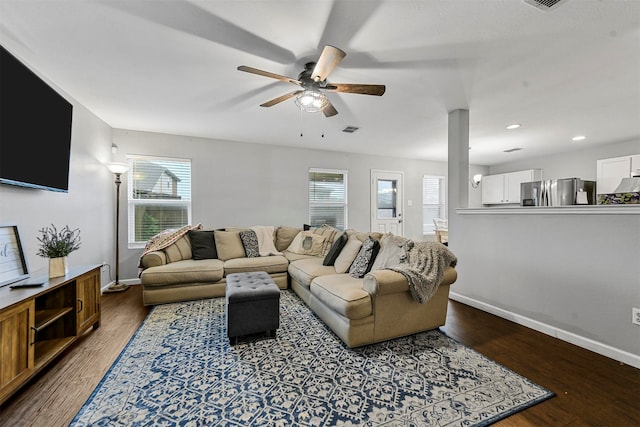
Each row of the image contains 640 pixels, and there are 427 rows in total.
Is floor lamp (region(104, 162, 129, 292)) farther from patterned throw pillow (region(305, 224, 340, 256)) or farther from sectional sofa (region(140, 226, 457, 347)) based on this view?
patterned throw pillow (region(305, 224, 340, 256))

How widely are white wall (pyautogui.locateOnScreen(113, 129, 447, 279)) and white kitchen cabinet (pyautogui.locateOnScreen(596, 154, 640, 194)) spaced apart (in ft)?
14.5

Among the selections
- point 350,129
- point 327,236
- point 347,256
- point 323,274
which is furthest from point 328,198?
point 323,274

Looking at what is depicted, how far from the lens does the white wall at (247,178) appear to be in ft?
14.1

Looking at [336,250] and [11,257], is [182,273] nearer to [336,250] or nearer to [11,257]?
[11,257]

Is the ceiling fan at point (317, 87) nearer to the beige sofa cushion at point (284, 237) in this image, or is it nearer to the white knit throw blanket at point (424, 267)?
the white knit throw blanket at point (424, 267)

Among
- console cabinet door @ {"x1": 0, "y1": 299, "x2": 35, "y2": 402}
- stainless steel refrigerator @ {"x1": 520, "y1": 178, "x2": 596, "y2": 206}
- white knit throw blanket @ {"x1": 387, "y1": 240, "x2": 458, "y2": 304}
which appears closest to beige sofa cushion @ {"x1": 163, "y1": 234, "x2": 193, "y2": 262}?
console cabinet door @ {"x1": 0, "y1": 299, "x2": 35, "y2": 402}

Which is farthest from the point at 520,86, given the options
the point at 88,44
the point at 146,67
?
the point at 88,44

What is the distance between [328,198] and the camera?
5.70m

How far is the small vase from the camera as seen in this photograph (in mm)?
2145

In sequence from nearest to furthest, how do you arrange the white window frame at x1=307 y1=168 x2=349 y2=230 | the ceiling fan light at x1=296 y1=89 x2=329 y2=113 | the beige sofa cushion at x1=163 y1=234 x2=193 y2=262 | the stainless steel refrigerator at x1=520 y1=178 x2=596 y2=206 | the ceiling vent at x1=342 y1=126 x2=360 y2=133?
the ceiling fan light at x1=296 y1=89 x2=329 y2=113
the stainless steel refrigerator at x1=520 y1=178 x2=596 y2=206
the beige sofa cushion at x1=163 y1=234 x2=193 y2=262
the ceiling vent at x1=342 y1=126 x2=360 y2=133
the white window frame at x1=307 y1=168 x2=349 y2=230

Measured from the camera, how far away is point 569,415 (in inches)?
58.5

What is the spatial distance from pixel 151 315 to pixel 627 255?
446 cm

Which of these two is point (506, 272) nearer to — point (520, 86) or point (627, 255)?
point (627, 255)

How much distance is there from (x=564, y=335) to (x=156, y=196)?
18.3ft
